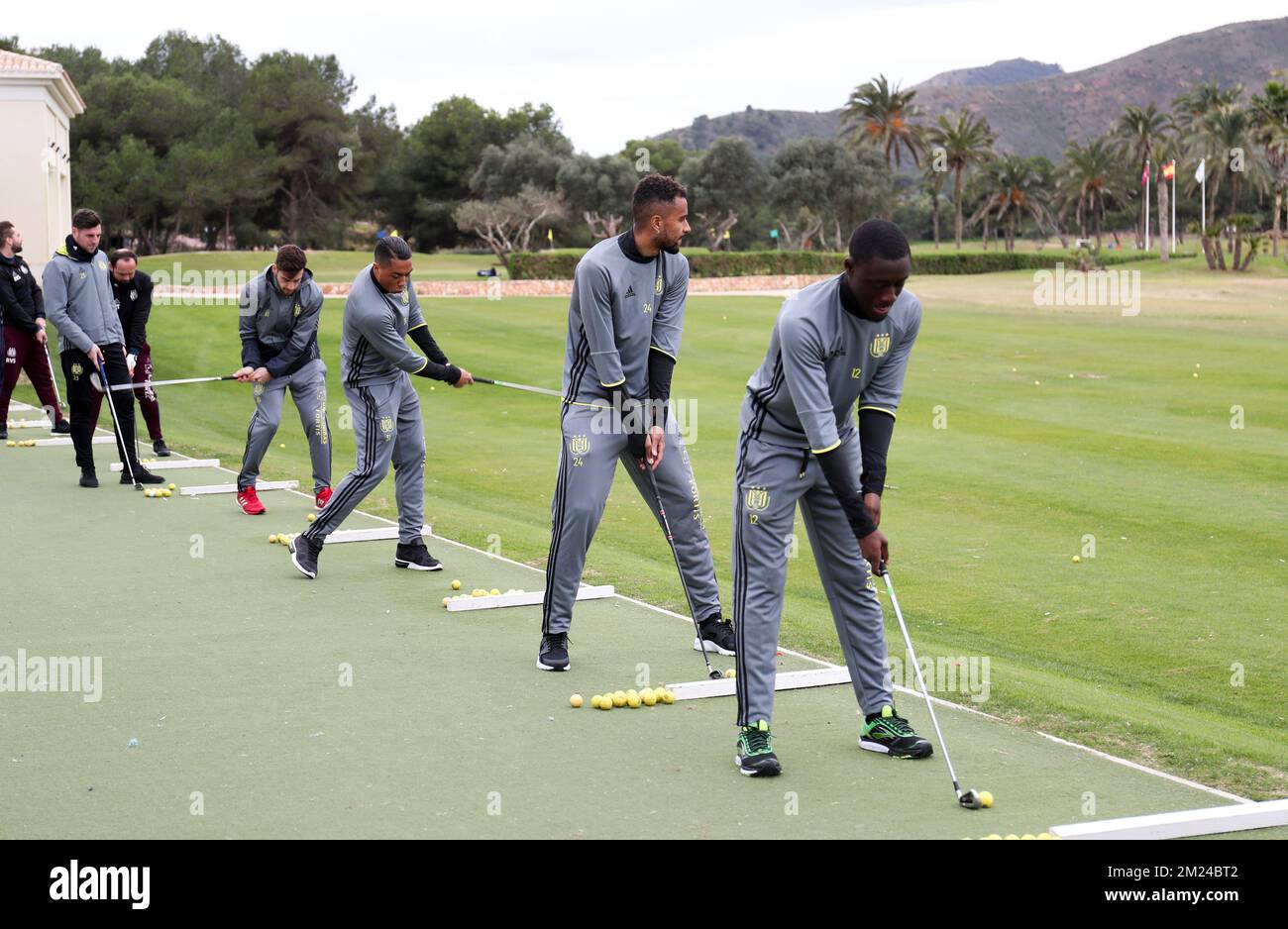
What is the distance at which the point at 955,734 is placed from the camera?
19.7 feet

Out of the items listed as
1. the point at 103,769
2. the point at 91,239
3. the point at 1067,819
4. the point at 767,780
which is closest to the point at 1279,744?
the point at 1067,819

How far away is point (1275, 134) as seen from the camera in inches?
3056

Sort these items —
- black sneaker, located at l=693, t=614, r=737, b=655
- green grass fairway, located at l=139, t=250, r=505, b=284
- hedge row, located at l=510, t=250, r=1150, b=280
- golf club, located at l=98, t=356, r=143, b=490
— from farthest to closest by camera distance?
1. green grass fairway, located at l=139, t=250, r=505, b=284
2. hedge row, located at l=510, t=250, r=1150, b=280
3. golf club, located at l=98, t=356, r=143, b=490
4. black sneaker, located at l=693, t=614, r=737, b=655

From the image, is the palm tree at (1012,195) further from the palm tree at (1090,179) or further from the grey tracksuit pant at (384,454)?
the grey tracksuit pant at (384,454)

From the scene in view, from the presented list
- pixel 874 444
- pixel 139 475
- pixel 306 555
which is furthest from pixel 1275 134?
pixel 874 444

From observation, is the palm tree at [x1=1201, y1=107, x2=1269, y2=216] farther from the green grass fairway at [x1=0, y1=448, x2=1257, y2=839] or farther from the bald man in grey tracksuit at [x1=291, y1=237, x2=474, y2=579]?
the green grass fairway at [x1=0, y1=448, x2=1257, y2=839]

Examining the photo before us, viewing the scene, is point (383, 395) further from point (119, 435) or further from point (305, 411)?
point (119, 435)

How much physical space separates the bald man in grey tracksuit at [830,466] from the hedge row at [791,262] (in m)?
42.4

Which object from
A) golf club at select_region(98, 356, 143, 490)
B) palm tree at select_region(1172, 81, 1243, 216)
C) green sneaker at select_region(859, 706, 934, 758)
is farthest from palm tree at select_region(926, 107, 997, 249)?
green sneaker at select_region(859, 706, 934, 758)

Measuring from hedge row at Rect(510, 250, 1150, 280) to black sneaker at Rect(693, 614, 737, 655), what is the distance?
4080 cm

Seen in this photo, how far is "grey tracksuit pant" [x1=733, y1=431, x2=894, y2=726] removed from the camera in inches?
221

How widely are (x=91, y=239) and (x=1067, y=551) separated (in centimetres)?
887

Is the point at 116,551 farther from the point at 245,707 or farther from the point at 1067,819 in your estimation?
the point at 1067,819

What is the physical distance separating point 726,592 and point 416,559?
2211 millimetres
